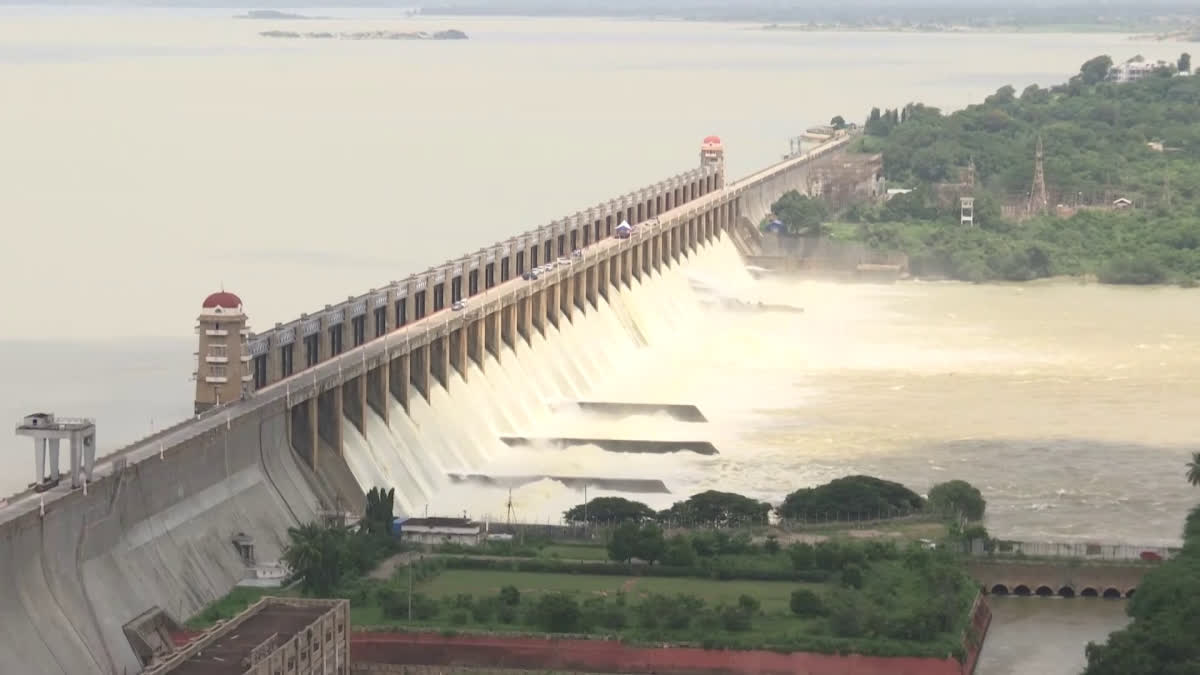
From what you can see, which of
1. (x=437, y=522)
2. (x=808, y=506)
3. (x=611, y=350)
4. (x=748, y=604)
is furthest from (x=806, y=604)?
(x=611, y=350)

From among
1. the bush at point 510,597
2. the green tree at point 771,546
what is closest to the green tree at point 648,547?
the green tree at point 771,546

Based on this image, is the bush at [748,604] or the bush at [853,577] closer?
the bush at [748,604]

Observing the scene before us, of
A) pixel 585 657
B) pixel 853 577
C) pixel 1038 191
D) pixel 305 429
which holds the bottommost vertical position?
pixel 585 657

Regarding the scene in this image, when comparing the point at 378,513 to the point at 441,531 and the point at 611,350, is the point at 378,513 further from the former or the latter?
the point at 611,350

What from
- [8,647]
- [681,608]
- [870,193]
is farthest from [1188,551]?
[870,193]

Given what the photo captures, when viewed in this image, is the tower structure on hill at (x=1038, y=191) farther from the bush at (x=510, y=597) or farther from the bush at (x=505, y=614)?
Result: the bush at (x=505, y=614)

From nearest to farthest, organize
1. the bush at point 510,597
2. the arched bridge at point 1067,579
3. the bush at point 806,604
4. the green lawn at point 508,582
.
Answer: the bush at point 510,597 < the bush at point 806,604 < the green lawn at point 508,582 < the arched bridge at point 1067,579
